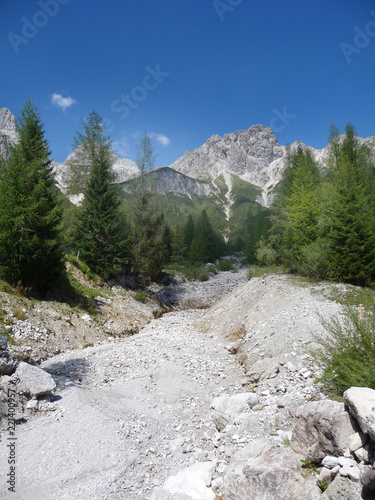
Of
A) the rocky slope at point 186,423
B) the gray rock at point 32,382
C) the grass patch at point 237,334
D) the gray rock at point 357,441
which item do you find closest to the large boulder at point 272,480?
the rocky slope at point 186,423

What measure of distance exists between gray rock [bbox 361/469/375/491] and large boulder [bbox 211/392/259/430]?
3698mm

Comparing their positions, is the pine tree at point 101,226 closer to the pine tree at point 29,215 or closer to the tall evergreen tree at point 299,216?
the pine tree at point 29,215

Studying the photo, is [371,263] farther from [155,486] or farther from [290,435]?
[155,486]

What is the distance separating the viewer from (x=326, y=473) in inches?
137

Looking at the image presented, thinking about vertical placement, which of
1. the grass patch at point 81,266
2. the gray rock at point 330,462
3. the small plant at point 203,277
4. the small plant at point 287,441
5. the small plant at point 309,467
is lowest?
the small plant at point 287,441

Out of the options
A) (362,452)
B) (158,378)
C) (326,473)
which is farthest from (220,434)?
(158,378)

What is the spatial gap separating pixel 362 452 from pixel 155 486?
11.7ft

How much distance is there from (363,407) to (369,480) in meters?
0.83

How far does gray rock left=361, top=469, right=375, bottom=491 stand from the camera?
2.84 meters

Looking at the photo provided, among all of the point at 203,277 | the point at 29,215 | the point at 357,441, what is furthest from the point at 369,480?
the point at 203,277

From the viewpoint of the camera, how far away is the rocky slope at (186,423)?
4074mm

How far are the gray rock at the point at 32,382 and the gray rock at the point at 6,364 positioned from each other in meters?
0.18

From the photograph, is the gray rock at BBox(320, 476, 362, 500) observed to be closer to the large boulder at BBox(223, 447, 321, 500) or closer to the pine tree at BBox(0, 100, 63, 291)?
the large boulder at BBox(223, 447, 321, 500)

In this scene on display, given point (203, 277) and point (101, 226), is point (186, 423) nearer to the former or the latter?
point (101, 226)
